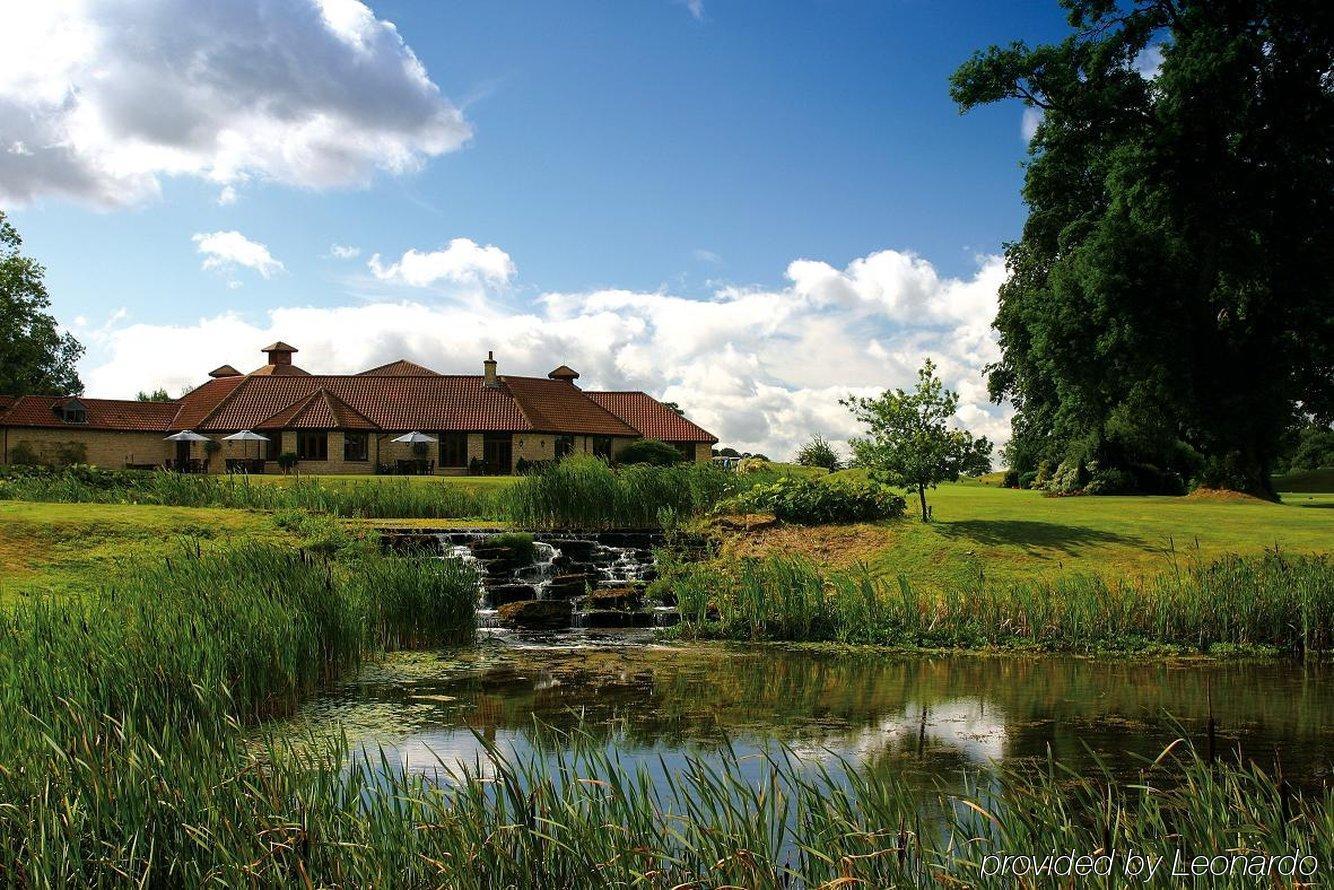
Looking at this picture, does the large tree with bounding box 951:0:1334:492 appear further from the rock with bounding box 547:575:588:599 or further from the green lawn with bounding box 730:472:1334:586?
the rock with bounding box 547:575:588:599

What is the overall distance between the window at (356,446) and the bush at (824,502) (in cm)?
3594

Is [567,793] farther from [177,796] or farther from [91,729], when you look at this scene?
[91,729]

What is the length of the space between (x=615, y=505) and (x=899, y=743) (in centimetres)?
1563

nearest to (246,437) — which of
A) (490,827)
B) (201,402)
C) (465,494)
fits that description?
(201,402)

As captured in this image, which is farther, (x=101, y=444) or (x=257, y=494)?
(x=101, y=444)

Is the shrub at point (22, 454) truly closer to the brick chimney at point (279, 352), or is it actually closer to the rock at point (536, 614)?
the brick chimney at point (279, 352)

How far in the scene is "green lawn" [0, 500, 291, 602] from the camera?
17.1 metres

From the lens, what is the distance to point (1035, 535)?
21734mm

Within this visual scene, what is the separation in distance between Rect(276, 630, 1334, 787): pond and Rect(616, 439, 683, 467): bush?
115ft

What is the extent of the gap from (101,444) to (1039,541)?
182 feet

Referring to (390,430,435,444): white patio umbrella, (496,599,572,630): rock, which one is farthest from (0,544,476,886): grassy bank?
(390,430,435,444): white patio umbrella

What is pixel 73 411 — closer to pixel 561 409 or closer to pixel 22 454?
pixel 22 454

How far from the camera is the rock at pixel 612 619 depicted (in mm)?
18219

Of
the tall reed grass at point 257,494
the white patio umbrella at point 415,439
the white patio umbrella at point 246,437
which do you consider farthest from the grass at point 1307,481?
the white patio umbrella at point 246,437
